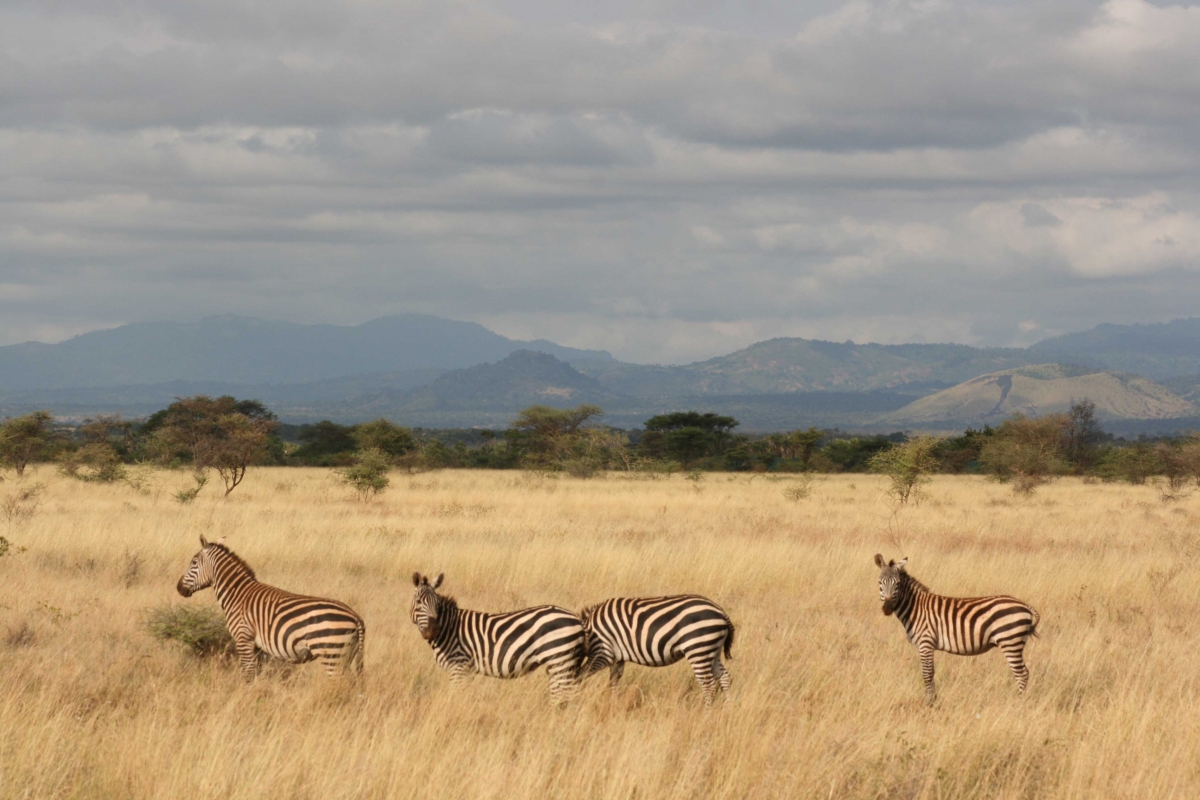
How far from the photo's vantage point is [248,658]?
27.9 feet

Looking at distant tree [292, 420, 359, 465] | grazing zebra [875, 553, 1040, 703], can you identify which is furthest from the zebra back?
distant tree [292, 420, 359, 465]

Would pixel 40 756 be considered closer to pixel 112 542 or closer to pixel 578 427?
pixel 112 542

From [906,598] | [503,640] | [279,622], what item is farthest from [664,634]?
[279,622]

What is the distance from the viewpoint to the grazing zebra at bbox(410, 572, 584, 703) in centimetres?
750

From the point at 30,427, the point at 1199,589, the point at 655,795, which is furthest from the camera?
the point at 30,427

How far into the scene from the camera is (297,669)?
860 centimetres

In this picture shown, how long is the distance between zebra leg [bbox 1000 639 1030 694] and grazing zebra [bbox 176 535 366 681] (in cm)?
520

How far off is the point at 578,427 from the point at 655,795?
60.4 metres

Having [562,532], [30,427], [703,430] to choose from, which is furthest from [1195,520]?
[703,430]

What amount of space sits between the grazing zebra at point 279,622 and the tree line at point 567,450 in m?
21.8

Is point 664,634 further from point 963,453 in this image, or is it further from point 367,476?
point 963,453

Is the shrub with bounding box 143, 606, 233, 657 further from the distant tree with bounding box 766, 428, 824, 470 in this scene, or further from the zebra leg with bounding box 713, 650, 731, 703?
the distant tree with bounding box 766, 428, 824, 470

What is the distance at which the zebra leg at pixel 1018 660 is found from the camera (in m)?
8.43

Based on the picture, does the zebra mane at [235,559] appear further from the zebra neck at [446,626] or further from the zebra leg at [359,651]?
the zebra neck at [446,626]
